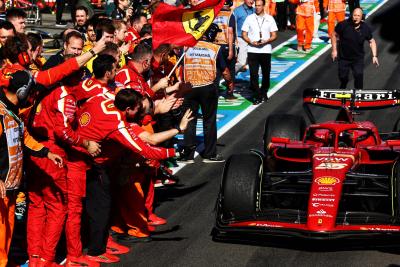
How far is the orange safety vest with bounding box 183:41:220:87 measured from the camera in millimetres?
14867

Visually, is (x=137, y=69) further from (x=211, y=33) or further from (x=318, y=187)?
(x=211, y=33)

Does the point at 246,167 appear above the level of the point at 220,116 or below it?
above

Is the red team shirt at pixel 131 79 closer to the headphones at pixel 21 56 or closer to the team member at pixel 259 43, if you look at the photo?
the headphones at pixel 21 56

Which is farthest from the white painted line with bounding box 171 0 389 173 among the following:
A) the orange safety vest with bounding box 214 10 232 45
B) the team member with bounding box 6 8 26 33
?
the team member with bounding box 6 8 26 33

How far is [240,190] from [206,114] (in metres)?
4.50

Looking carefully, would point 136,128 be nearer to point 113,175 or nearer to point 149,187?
point 113,175

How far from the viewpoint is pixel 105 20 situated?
12.7 m

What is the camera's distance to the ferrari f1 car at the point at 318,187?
33.0 ft

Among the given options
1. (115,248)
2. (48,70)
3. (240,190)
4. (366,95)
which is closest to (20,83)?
(48,70)

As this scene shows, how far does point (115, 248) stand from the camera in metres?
10.5

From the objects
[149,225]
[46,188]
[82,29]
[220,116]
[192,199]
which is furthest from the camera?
[220,116]

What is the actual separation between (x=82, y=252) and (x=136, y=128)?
145cm

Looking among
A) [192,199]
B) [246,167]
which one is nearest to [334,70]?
[192,199]

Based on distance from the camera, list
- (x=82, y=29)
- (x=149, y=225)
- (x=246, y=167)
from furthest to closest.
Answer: (x=82, y=29) → (x=149, y=225) → (x=246, y=167)
